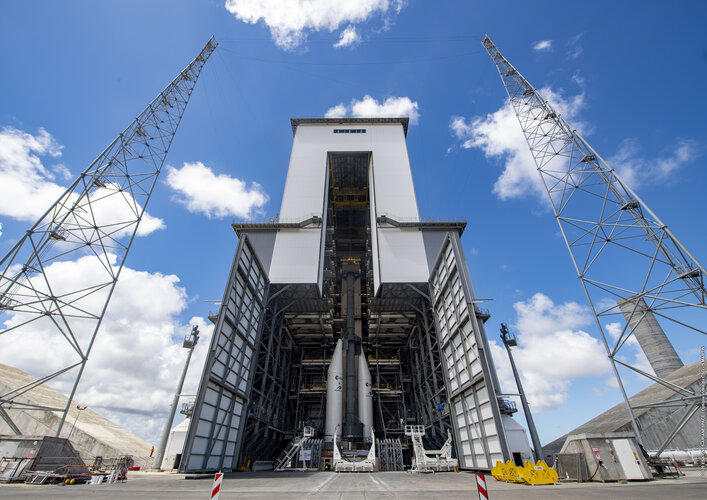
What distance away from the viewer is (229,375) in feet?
57.5

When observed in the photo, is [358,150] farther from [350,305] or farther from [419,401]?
[419,401]

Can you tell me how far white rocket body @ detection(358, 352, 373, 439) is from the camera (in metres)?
26.2

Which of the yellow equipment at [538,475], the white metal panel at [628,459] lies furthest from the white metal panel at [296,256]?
the white metal panel at [628,459]

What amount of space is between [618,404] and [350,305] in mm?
31236

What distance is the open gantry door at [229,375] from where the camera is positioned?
14820 mm

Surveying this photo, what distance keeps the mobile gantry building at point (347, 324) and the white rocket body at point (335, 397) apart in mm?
102

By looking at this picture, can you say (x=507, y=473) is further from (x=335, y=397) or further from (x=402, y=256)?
(x=335, y=397)

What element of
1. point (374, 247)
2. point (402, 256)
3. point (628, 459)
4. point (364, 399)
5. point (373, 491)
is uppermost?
point (374, 247)

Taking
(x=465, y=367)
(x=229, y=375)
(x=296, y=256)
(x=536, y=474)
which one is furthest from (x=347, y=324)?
(x=536, y=474)

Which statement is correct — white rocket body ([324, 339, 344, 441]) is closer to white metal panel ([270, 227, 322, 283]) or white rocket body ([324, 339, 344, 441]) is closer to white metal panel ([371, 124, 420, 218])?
white metal panel ([270, 227, 322, 283])

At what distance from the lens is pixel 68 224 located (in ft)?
47.4

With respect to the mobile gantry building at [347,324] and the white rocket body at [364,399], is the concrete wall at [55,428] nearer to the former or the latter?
the mobile gantry building at [347,324]

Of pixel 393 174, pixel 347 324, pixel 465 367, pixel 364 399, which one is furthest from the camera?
pixel 347 324

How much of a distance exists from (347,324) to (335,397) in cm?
664
